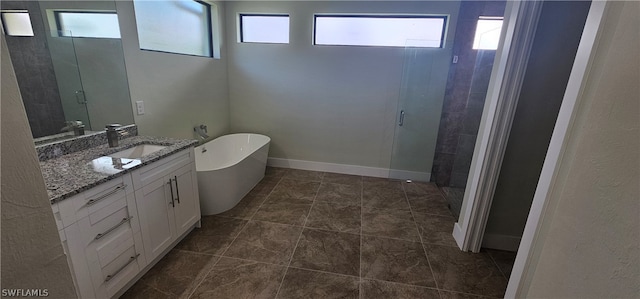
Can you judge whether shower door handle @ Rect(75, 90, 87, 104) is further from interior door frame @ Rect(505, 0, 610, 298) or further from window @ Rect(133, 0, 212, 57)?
interior door frame @ Rect(505, 0, 610, 298)

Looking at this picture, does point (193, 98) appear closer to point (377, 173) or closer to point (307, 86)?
point (307, 86)

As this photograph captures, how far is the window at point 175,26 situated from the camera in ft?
7.71

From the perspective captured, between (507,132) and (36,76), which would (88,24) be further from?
(507,132)

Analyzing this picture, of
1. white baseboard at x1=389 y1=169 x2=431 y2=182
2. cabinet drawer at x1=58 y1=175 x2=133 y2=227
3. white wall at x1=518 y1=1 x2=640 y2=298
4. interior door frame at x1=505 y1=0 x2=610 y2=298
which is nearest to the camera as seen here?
white wall at x1=518 y1=1 x2=640 y2=298

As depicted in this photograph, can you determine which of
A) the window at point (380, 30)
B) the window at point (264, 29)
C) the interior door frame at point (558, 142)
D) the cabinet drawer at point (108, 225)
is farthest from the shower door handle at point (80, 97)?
the interior door frame at point (558, 142)

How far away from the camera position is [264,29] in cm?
355

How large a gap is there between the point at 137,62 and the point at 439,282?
3061 mm

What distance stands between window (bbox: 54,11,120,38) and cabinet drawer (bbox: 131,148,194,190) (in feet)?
3.55

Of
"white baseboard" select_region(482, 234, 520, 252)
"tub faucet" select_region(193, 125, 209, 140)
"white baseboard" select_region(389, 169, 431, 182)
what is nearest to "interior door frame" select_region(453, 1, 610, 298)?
"white baseboard" select_region(482, 234, 520, 252)

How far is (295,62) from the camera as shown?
352cm

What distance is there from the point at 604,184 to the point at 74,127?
9.35 ft

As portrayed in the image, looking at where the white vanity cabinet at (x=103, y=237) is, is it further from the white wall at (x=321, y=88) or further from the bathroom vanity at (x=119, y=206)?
the white wall at (x=321, y=88)

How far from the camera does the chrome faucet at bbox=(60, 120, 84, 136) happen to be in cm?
176

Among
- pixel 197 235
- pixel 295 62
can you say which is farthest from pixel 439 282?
pixel 295 62
